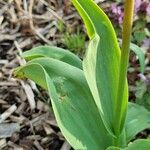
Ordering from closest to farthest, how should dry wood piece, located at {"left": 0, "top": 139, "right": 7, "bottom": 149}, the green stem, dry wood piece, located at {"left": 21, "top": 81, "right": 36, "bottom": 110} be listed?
the green stem
dry wood piece, located at {"left": 0, "top": 139, "right": 7, "bottom": 149}
dry wood piece, located at {"left": 21, "top": 81, "right": 36, "bottom": 110}

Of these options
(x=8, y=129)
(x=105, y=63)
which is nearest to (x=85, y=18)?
(x=105, y=63)

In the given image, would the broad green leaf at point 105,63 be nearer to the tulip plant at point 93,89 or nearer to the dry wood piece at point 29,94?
the tulip plant at point 93,89

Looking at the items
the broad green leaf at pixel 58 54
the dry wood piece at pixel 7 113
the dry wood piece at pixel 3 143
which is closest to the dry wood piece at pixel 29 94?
the dry wood piece at pixel 7 113

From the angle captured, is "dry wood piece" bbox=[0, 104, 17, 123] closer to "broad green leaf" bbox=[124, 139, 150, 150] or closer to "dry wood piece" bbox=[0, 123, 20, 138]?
"dry wood piece" bbox=[0, 123, 20, 138]

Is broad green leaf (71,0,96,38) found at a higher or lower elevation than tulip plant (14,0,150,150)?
higher

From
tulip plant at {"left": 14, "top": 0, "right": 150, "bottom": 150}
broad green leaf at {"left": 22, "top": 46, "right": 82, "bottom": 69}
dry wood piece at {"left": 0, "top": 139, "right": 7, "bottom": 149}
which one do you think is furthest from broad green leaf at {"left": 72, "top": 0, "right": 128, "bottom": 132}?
dry wood piece at {"left": 0, "top": 139, "right": 7, "bottom": 149}
